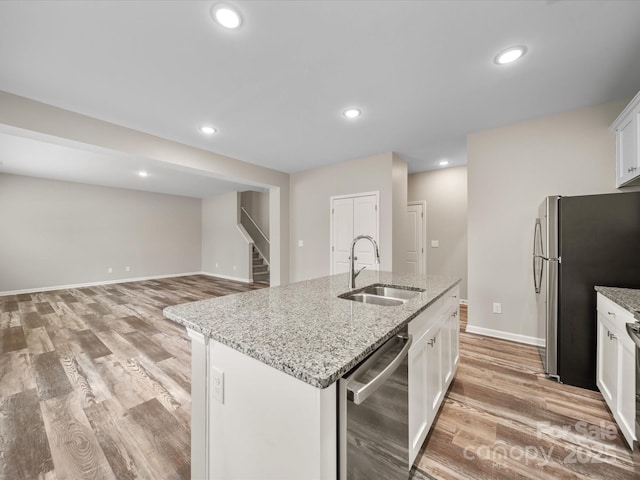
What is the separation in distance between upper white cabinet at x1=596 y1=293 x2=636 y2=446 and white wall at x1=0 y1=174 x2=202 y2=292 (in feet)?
30.0

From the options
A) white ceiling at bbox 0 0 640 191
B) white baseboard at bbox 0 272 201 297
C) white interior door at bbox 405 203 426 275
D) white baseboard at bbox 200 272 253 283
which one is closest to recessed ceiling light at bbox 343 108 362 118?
white ceiling at bbox 0 0 640 191

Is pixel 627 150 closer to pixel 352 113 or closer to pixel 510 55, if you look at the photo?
pixel 510 55

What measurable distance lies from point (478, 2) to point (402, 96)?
3.28ft

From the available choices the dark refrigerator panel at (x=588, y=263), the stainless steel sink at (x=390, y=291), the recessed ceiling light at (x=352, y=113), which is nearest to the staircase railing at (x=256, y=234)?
the recessed ceiling light at (x=352, y=113)

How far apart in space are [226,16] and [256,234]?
7.05 m

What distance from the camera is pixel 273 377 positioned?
2.76 feet

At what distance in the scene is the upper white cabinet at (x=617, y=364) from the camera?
4.77 feet

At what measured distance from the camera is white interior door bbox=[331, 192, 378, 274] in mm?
4266

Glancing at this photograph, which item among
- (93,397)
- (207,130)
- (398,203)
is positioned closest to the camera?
(93,397)

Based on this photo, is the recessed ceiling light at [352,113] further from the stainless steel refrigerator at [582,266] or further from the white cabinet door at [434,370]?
the white cabinet door at [434,370]

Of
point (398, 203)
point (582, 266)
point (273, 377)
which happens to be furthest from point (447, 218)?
point (273, 377)

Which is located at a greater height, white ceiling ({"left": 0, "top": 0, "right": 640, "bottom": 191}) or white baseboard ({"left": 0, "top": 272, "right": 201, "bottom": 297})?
white ceiling ({"left": 0, "top": 0, "right": 640, "bottom": 191})

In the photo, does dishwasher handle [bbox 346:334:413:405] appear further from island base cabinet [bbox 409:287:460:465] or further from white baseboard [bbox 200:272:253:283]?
white baseboard [bbox 200:272:253:283]

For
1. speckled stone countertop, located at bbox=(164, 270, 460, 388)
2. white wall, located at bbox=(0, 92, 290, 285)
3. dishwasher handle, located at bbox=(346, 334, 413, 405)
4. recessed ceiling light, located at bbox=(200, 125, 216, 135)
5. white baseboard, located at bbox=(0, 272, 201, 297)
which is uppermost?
recessed ceiling light, located at bbox=(200, 125, 216, 135)
